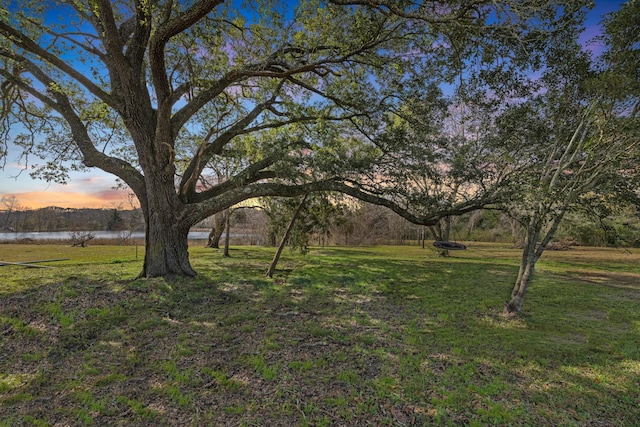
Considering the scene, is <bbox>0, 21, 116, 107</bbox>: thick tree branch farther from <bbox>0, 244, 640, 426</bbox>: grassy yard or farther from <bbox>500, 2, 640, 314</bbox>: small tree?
<bbox>500, 2, 640, 314</bbox>: small tree

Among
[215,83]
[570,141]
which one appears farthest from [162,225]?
[570,141]

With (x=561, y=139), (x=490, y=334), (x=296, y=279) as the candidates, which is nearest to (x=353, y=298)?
(x=296, y=279)

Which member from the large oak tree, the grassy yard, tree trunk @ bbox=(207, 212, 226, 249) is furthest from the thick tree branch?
tree trunk @ bbox=(207, 212, 226, 249)

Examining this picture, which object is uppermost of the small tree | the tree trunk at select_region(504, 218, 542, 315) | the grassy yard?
the small tree

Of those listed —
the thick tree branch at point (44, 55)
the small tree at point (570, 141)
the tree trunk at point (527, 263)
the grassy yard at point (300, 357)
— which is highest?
the thick tree branch at point (44, 55)

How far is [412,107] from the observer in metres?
9.31

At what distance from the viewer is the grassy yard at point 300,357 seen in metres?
3.97

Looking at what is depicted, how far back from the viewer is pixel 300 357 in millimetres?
5312

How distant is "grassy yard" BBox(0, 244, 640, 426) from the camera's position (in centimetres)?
397

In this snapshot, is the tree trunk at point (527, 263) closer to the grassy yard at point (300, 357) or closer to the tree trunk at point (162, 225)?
the grassy yard at point (300, 357)

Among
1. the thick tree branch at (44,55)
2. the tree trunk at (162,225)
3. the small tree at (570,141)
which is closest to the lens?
the small tree at (570,141)

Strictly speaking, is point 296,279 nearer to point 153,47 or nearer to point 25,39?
point 153,47

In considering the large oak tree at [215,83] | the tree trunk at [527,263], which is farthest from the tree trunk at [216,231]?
the tree trunk at [527,263]

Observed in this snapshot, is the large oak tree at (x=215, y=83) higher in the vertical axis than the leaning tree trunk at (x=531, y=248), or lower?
higher
